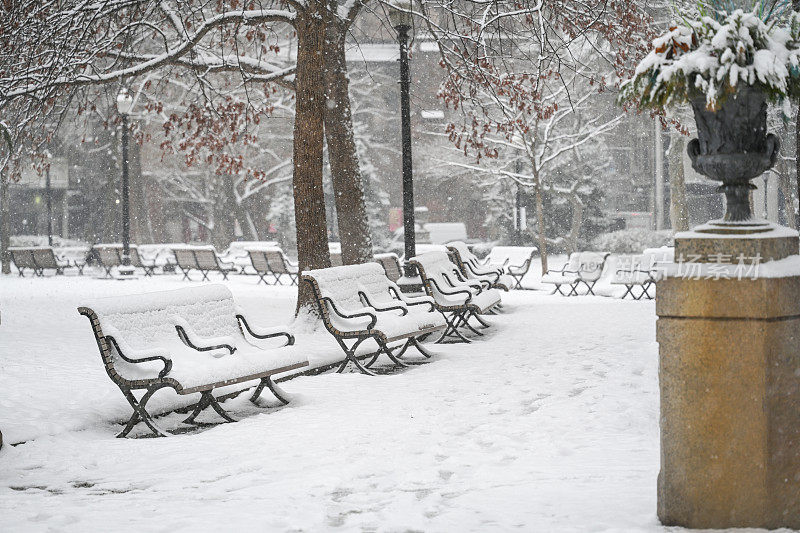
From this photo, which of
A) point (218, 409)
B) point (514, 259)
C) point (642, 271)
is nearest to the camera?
point (218, 409)

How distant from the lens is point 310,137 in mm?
11719

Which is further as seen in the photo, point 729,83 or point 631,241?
point 631,241

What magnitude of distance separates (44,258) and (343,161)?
679 inches

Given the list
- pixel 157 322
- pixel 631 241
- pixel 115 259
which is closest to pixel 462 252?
pixel 157 322

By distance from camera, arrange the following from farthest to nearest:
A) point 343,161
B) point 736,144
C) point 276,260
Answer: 1. point 276,260
2. point 343,161
3. point 736,144

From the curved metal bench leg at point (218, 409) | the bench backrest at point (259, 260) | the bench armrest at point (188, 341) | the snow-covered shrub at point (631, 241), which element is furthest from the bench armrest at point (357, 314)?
the snow-covered shrub at point (631, 241)

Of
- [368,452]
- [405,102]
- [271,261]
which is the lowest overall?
[368,452]

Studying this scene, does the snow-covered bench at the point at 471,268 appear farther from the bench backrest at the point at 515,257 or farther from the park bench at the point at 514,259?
the bench backrest at the point at 515,257

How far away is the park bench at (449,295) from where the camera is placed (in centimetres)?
1154

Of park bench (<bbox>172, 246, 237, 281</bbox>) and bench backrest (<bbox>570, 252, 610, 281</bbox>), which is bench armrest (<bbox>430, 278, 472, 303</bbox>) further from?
park bench (<bbox>172, 246, 237, 281</bbox>)

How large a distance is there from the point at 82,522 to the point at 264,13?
34.7ft

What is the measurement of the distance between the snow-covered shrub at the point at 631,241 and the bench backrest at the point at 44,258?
727 inches

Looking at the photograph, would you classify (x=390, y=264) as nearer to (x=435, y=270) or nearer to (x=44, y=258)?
(x=435, y=270)

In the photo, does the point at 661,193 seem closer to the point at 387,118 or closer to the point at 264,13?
the point at 387,118
